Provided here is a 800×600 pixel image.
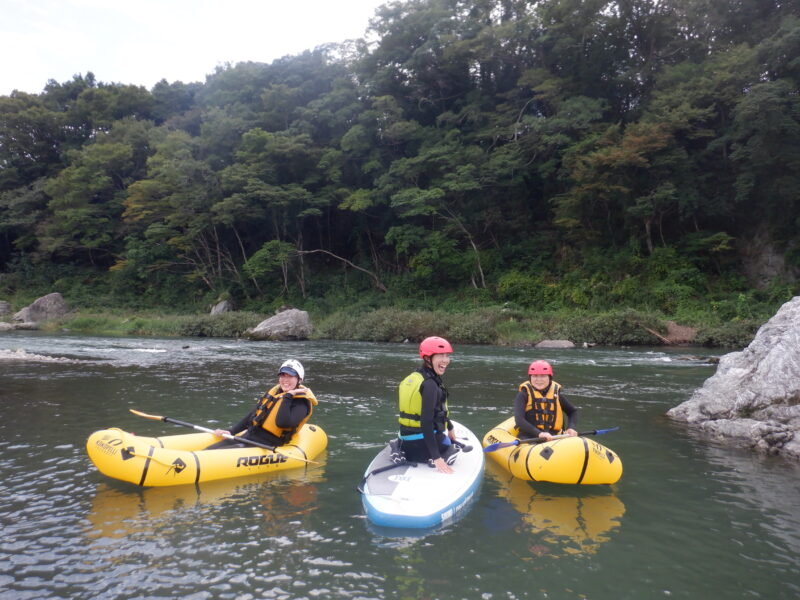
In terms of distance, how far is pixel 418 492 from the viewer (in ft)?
15.1

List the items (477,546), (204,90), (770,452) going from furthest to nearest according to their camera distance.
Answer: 1. (204,90)
2. (770,452)
3. (477,546)

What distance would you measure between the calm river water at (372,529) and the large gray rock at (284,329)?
1449 cm

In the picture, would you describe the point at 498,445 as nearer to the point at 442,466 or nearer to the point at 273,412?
the point at 442,466

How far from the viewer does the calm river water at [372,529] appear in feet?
11.5

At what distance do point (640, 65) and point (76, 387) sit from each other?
2530 centimetres

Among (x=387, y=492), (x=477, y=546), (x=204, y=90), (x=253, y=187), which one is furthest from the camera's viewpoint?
(x=204, y=90)

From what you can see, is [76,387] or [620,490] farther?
[76,387]

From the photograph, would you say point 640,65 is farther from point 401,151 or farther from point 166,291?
point 166,291

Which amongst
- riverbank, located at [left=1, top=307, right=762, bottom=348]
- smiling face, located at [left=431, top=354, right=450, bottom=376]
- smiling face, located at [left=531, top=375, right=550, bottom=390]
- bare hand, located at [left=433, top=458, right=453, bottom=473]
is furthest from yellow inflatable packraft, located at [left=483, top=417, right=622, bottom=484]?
riverbank, located at [left=1, top=307, right=762, bottom=348]

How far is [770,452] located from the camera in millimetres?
6449

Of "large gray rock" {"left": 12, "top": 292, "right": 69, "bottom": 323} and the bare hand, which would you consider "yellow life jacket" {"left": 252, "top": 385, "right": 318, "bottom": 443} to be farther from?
"large gray rock" {"left": 12, "top": 292, "right": 69, "bottom": 323}

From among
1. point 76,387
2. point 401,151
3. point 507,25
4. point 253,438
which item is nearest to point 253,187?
point 401,151

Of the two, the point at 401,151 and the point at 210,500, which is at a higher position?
the point at 401,151

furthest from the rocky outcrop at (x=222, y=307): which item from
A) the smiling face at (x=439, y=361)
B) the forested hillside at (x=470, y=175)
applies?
the smiling face at (x=439, y=361)
